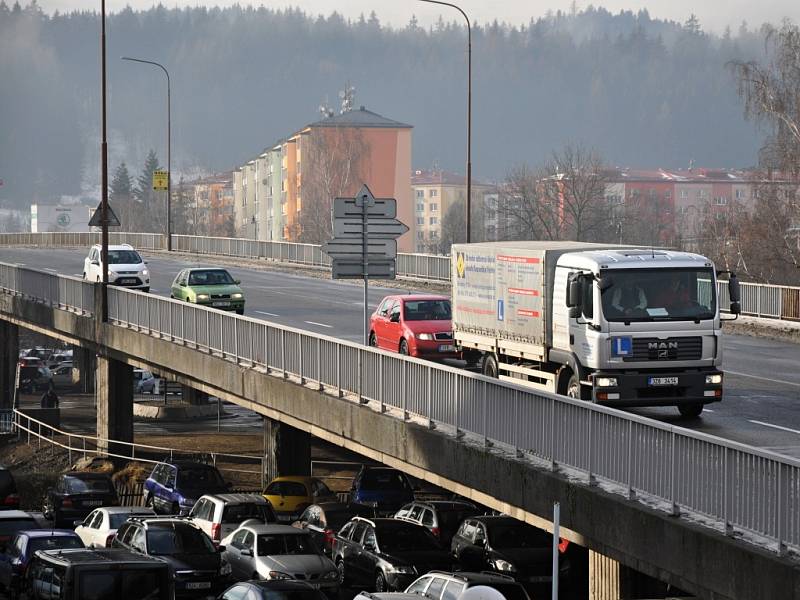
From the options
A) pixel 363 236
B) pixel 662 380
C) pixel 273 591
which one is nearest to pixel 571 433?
pixel 273 591

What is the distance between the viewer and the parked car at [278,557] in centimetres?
2211

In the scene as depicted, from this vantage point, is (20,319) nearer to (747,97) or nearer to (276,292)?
(276,292)

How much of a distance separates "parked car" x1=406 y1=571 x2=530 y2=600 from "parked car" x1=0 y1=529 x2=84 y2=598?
6517 mm

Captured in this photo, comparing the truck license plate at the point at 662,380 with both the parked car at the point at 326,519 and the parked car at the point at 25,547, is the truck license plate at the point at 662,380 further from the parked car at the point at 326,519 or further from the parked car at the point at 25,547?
the parked car at the point at 25,547

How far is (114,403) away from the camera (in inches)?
1738

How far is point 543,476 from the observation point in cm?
1755

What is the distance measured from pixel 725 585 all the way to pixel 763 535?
0.64m

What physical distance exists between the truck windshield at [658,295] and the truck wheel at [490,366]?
448cm

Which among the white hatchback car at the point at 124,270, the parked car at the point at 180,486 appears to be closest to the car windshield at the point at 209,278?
the white hatchback car at the point at 124,270

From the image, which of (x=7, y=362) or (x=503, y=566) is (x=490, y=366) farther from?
(x=7, y=362)

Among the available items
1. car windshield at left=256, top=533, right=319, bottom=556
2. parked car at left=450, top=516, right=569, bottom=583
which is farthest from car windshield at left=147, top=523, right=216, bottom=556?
parked car at left=450, top=516, right=569, bottom=583

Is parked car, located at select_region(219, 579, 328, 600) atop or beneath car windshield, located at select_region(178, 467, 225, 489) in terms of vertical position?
atop

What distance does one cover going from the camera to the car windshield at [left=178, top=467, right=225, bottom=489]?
107ft

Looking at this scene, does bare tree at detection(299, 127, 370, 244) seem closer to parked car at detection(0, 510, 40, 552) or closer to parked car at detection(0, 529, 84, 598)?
parked car at detection(0, 510, 40, 552)
